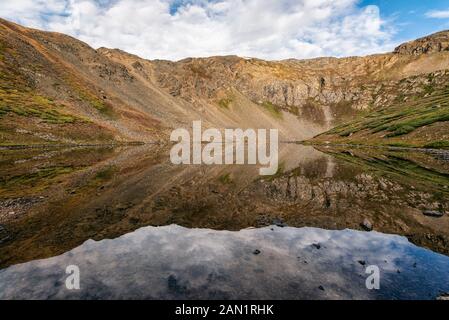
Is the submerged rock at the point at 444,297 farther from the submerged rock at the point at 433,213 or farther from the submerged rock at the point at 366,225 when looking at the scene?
the submerged rock at the point at 433,213

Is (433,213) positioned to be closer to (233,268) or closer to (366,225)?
(366,225)

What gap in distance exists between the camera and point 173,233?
19.4 meters

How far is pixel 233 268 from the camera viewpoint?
46.7 feet

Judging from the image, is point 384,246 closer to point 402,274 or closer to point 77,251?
point 402,274

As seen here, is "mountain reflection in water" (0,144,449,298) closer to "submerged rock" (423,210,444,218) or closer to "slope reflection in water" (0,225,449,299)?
"slope reflection in water" (0,225,449,299)

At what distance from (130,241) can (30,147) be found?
246 feet

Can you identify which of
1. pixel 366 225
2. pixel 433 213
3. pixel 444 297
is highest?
pixel 433 213

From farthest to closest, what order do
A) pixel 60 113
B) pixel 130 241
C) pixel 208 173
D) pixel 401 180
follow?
1. pixel 60 113
2. pixel 208 173
3. pixel 401 180
4. pixel 130 241

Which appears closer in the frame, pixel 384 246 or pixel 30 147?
pixel 384 246

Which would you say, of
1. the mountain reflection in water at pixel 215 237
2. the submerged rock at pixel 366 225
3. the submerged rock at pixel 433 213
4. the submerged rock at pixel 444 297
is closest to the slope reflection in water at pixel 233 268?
the mountain reflection in water at pixel 215 237

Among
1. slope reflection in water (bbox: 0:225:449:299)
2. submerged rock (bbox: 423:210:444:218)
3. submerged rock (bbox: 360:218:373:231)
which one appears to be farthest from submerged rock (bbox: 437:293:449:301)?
submerged rock (bbox: 423:210:444:218)

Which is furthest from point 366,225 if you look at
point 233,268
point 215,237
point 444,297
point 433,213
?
point 233,268

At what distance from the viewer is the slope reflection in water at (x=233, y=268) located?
12.0 m
